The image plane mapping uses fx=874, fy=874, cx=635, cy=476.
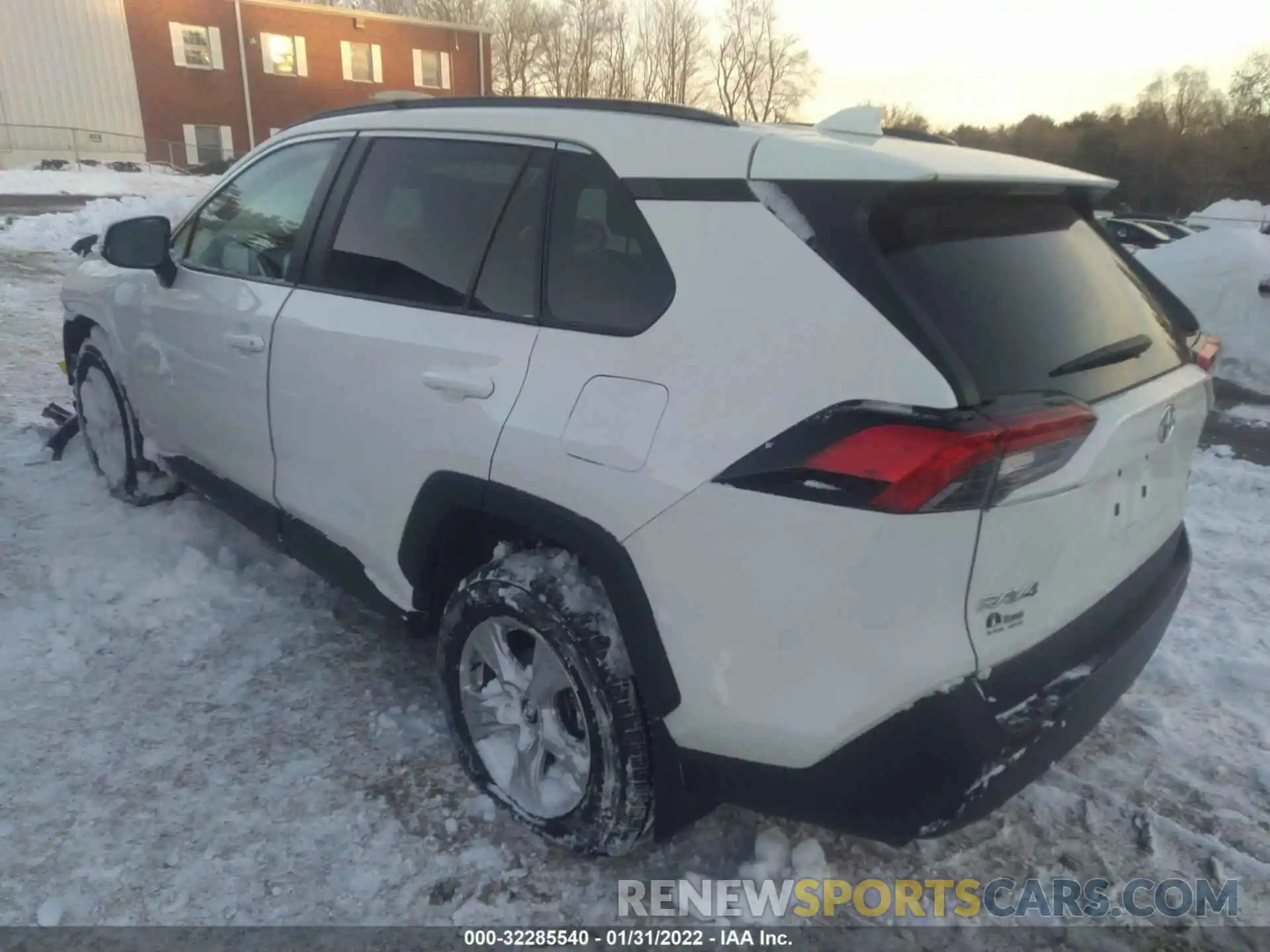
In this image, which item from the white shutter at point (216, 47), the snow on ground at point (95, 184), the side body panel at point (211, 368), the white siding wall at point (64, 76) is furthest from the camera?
the white shutter at point (216, 47)

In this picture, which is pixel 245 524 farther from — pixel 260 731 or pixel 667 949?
pixel 667 949

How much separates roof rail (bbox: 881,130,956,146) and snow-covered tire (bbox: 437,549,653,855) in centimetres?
153

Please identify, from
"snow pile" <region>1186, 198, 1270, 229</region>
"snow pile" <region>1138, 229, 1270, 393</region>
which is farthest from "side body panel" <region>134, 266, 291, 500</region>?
"snow pile" <region>1186, 198, 1270, 229</region>

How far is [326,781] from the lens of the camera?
2.65 metres

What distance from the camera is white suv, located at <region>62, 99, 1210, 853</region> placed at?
1693 mm

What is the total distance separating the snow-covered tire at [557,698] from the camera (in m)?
2.11

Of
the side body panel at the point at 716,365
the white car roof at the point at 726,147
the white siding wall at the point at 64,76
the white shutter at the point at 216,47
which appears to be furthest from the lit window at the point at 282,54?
the side body panel at the point at 716,365

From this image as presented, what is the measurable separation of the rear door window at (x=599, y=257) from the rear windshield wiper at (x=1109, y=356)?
2.89 ft

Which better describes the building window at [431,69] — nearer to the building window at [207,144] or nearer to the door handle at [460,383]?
the building window at [207,144]

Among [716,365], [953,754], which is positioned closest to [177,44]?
[716,365]

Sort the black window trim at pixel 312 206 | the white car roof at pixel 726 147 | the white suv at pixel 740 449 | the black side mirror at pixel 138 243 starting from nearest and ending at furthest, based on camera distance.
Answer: the white suv at pixel 740 449 < the white car roof at pixel 726 147 < the black window trim at pixel 312 206 < the black side mirror at pixel 138 243

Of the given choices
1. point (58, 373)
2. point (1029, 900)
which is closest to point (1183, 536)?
point (1029, 900)

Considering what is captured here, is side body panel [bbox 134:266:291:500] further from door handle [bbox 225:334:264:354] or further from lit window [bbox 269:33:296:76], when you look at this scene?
lit window [bbox 269:33:296:76]

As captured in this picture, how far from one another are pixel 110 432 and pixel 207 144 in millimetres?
35127
